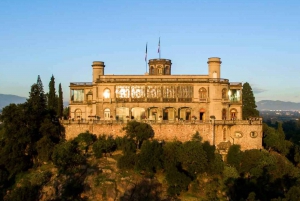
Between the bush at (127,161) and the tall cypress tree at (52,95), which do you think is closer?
the bush at (127,161)

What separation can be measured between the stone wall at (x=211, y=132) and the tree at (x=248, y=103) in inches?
525

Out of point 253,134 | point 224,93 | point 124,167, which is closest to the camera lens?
point 124,167

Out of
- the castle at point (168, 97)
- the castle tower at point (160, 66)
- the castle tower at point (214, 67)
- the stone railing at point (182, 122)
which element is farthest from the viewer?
the castle tower at point (160, 66)

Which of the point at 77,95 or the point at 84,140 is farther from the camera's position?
the point at 77,95

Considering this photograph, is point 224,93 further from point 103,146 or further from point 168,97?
point 103,146

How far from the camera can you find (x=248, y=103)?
215ft

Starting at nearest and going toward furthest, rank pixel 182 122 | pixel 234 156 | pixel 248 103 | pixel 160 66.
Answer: pixel 234 156 < pixel 182 122 < pixel 160 66 < pixel 248 103

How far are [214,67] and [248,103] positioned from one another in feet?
40.7

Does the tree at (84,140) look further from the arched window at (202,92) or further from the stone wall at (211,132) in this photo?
the arched window at (202,92)

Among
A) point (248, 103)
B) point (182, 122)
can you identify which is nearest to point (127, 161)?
point (182, 122)

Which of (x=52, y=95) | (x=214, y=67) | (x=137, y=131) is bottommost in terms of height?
(x=137, y=131)

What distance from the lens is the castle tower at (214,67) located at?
56.4 m

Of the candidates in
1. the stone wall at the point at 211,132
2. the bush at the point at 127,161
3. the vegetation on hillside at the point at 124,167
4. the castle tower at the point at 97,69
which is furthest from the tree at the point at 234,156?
the castle tower at the point at 97,69

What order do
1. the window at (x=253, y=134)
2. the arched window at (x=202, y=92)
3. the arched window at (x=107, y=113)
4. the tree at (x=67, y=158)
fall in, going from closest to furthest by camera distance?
the tree at (x=67, y=158) < the window at (x=253, y=134) < the arched window at (x=202, y=92) < the arched window at (x=107, y=113)
